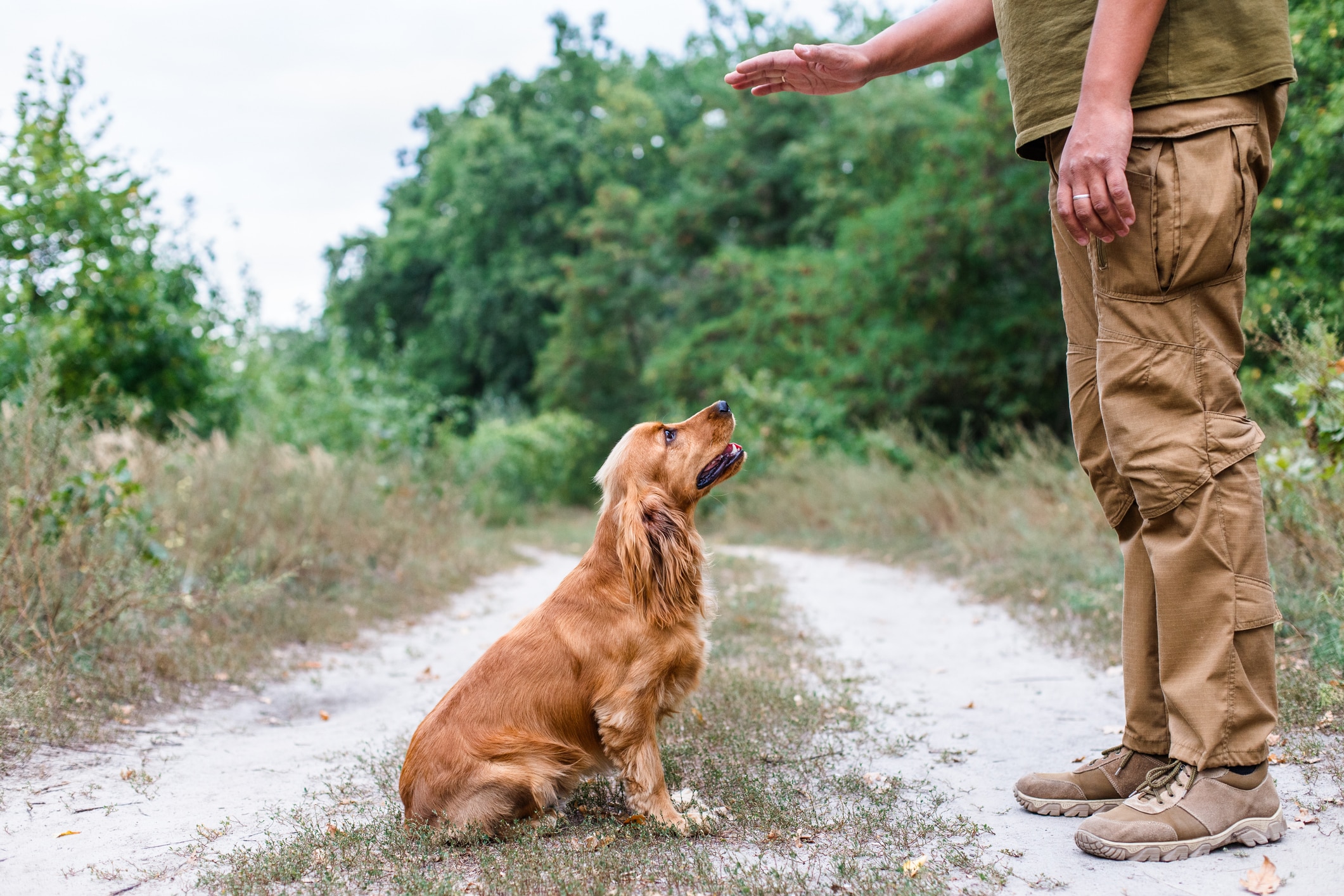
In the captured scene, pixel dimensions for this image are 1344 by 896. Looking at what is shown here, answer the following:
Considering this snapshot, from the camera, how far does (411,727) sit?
449cm

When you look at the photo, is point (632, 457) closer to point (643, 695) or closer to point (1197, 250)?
point (643, 695)

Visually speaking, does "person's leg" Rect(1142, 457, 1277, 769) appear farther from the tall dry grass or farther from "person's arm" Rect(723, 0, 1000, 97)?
the tall dry grass

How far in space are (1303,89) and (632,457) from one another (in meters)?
9.47

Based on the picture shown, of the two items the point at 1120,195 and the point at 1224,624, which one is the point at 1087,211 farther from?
the point at 1224,624

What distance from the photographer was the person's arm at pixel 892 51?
309cm

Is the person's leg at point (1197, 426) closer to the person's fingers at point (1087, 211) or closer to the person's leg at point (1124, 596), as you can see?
the person's fingers at point (1087, 211)

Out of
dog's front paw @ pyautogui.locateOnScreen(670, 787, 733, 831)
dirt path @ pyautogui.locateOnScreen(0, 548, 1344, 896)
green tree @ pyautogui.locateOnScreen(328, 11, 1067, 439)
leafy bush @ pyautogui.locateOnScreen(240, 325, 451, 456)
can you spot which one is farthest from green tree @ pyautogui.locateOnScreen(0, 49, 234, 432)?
Answer: green tree @ pyautogui.locateOnScreen(328, 11, 1067, 439)

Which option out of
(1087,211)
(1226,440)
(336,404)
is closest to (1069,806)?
(1226,440)

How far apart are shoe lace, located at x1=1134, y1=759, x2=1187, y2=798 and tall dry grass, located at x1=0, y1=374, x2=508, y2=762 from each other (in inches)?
161

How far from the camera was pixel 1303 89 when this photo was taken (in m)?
9.32

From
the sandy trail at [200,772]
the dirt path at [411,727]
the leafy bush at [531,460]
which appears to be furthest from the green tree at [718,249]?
the sandy trail at [200,772]

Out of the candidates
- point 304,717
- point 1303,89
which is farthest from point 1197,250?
point 1303,89

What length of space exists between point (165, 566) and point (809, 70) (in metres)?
4.56

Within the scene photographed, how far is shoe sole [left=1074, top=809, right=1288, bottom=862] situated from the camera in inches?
92.4
